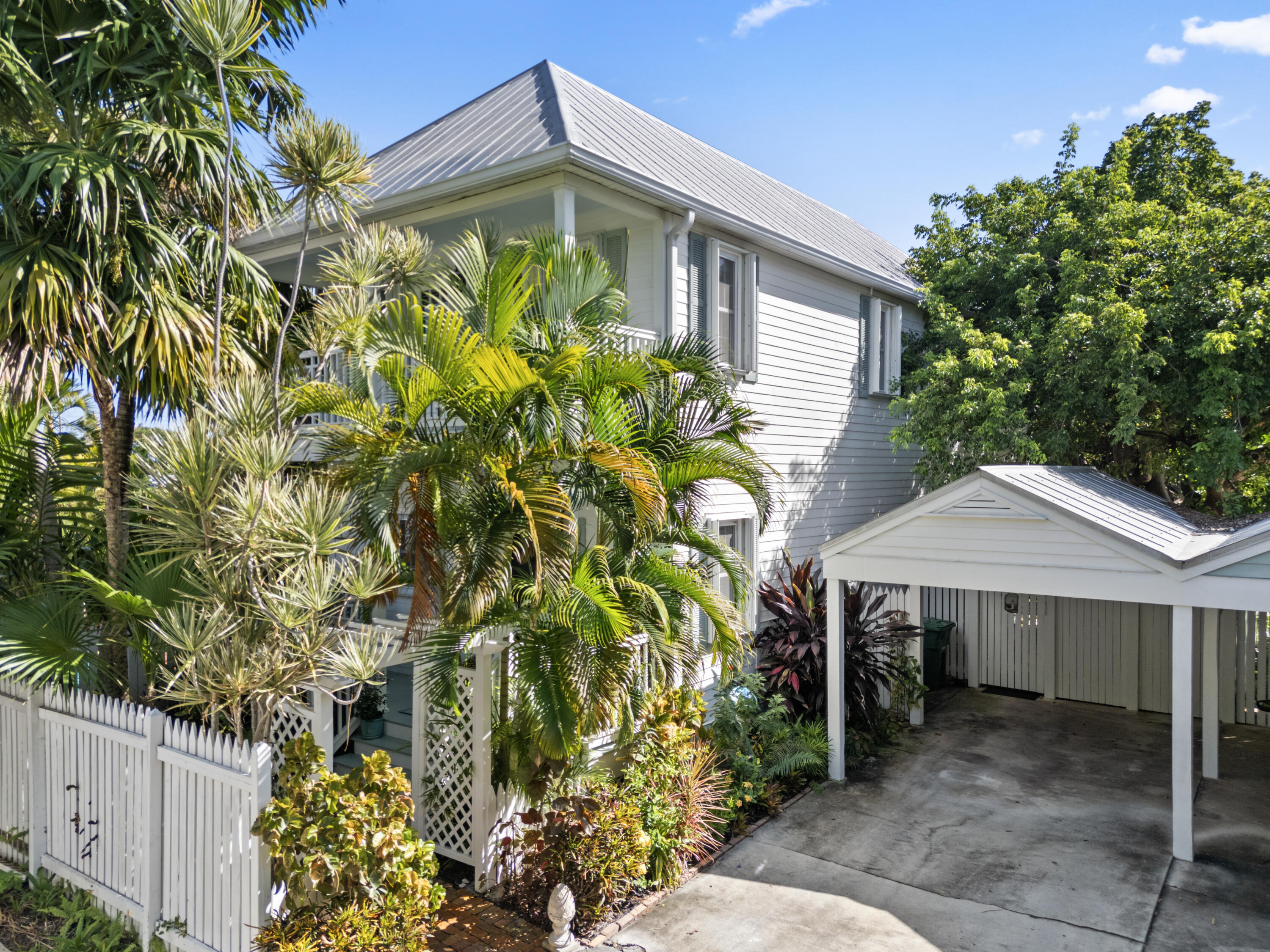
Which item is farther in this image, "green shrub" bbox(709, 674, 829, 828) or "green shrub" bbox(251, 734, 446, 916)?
"green shrub" bbox(709, 674, 829, 828)

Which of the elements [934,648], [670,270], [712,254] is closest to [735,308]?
[712,254]

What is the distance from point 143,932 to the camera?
509cm

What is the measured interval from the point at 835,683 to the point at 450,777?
4002mm

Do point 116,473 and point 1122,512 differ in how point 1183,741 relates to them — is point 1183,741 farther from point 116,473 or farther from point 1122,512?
point 116,473

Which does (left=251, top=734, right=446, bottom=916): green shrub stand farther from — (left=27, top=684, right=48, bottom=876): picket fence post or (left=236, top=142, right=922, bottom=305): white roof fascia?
(left=236, top=142, right=922, bottom=305): white roof fascia

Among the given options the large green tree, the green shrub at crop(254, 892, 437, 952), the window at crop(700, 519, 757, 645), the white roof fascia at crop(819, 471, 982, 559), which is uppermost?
the large green tree

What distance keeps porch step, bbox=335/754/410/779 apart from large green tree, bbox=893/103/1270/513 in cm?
844

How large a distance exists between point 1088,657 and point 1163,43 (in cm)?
832

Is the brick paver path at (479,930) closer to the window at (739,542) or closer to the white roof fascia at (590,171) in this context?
the window at (739,542)

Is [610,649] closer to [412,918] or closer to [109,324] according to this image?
[412,918]

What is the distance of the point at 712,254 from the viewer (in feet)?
31.2

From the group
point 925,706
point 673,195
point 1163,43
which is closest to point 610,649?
point 673,195

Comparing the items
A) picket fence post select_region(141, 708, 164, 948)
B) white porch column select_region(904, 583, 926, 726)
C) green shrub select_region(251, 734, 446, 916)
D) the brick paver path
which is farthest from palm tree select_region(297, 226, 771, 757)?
white porch column select_region(904, 583, 926, 726)

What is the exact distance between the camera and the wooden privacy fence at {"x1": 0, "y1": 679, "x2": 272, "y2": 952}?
456 centimetres
